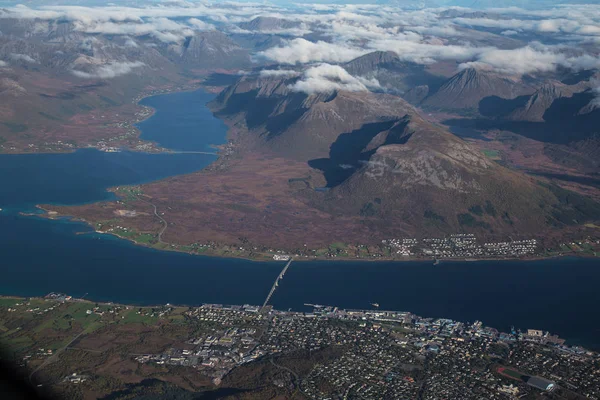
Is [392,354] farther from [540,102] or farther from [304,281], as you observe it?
[540,102]

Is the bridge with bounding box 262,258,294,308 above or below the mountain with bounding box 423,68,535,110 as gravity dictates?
below

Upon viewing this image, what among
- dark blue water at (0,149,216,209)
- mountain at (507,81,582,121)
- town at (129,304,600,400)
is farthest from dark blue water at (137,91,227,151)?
town at (129,304,600,400)

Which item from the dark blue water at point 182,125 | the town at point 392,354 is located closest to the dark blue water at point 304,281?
the town at point 392,354

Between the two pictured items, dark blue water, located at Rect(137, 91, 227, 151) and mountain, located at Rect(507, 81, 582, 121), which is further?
mountain, located at Rect(507, 81, 582, 121)

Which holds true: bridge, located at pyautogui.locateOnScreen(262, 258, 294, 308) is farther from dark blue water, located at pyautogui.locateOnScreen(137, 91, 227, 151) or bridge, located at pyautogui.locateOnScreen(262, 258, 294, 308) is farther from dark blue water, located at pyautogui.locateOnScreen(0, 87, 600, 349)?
dark blue water, located at pyautogui.locateOnScreen(137, 91, 227, 151)

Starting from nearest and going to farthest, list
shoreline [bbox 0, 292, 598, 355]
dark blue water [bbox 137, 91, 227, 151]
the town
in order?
the town
shoreline [bbox 0, 292, 598, 355]
dark blue water [bbox 137, 91, 227, 151]

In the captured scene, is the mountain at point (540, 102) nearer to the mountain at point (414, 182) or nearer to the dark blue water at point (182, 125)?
the mountain at point (414, 182)

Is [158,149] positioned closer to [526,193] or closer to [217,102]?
[217,102]
